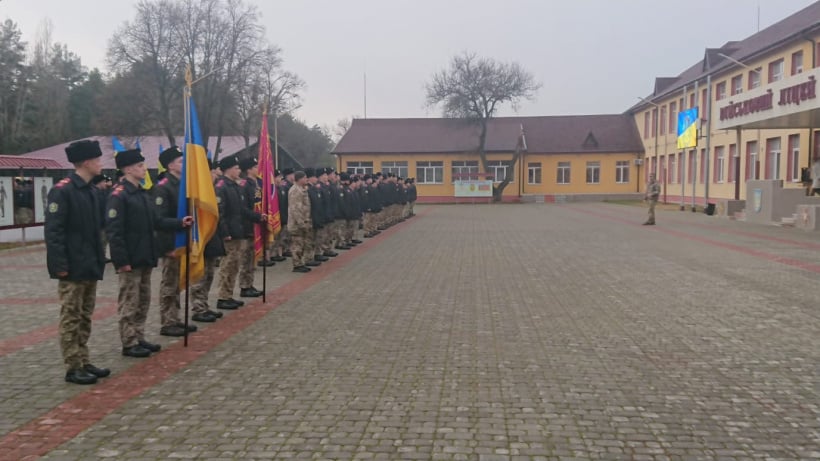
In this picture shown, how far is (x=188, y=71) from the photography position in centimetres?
684

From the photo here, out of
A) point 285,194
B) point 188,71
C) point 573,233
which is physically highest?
point 188,71

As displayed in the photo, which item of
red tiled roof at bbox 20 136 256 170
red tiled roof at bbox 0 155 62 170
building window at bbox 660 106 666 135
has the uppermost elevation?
building window at bbox 660 106 666 135

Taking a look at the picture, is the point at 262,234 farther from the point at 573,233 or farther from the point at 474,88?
the point at 474,88

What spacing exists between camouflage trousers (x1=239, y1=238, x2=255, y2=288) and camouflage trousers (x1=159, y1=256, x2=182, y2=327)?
2.37m

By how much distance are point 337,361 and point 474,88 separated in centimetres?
4957

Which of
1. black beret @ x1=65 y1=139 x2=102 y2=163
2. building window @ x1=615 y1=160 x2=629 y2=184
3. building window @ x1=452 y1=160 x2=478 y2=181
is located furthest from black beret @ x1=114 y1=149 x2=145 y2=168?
building window @ x1=615 y1=160 x2=629 y2=184

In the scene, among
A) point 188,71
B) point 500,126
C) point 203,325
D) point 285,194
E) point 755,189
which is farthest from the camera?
point 500,126

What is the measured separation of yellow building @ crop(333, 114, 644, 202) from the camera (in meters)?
56.6

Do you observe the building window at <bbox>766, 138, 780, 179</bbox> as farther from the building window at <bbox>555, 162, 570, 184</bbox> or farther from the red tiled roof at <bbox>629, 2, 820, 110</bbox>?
the building window at <bbox>555, 162, 570, 184</bbox>

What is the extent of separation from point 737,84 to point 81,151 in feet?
127

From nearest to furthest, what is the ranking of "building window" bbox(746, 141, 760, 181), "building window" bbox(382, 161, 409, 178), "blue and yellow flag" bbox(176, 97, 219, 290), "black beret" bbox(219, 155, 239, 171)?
"blue and yellow flag" bbox(176, 97, 219, 290) < "black beret" bbox(219, 155, 239, 171) < "building window" bbox(746, 141, 760, 181) < "building window" bbox(382, 161, 409, 178)

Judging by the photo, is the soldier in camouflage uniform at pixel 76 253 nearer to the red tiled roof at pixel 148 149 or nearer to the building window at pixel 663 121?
the red tiled roof at pixel 148 149

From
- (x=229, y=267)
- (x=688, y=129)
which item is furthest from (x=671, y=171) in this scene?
(x=229, y=267)

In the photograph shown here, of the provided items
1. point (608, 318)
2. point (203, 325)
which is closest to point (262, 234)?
point (203, 325)
